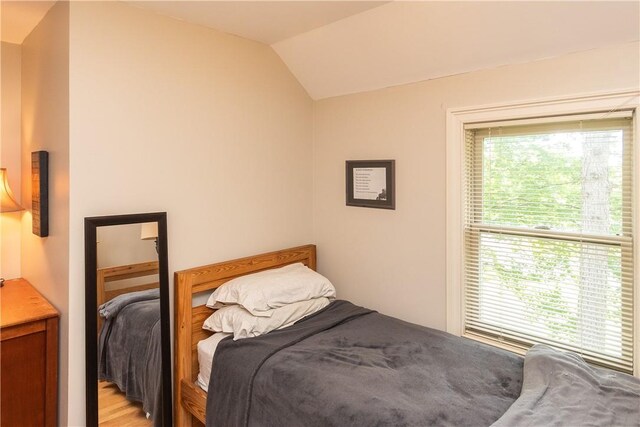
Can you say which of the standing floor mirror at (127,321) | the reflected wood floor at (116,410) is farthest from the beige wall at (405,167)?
the reflected wood floor at (116,410)

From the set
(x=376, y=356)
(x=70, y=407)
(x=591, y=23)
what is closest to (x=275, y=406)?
(x=376, y=356)

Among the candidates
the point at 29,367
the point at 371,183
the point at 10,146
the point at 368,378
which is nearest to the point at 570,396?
the point at 368,378

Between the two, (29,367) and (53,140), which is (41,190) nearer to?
(53,140)

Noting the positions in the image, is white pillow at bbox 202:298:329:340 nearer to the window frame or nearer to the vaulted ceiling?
the window frame

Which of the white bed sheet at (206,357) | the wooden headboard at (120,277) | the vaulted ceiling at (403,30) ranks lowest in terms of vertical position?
the white bed sheet at (206,357)

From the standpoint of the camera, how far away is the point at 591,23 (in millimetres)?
1782

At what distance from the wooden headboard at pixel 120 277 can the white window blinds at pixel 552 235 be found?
1806 millimetres

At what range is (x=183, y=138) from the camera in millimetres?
2365

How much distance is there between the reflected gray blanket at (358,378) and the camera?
1592mm

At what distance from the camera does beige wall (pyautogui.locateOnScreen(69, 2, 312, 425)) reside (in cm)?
201

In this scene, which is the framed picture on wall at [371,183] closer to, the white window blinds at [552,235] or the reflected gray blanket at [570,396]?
the white window blinds at [552,235]

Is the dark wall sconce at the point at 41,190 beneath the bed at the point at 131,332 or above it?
above

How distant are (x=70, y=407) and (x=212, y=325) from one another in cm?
77

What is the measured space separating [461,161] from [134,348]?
211cm
